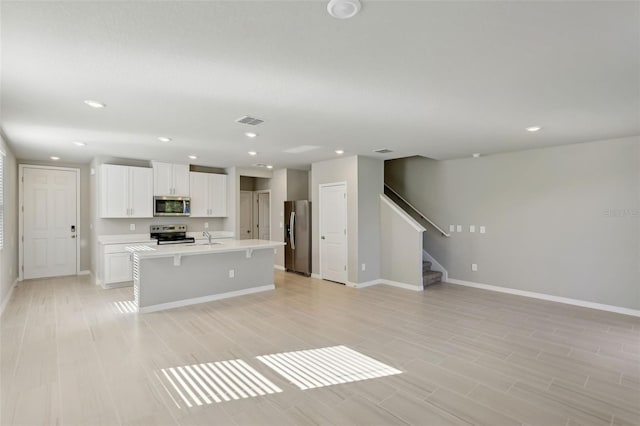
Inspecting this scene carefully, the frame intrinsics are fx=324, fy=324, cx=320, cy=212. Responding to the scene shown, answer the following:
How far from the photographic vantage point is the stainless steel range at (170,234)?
22.1 ft

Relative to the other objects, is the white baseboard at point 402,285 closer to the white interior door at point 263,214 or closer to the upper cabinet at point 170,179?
the white interior door at point 263,214

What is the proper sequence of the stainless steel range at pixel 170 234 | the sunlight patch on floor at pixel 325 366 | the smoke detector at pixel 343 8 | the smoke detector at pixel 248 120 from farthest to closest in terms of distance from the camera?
the stainless steel range at pixel 170 234
the smoke detector at pixel 248 120
the sunlight patch on floor at pixel 325 366
the smoke detector at pixel 343 8

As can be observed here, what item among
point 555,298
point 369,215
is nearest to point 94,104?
point 369,215

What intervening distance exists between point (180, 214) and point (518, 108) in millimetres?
6286

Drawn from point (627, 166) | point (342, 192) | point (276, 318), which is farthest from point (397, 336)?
point (627, 166)

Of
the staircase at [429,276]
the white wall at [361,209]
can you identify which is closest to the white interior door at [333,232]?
the white wall at [361,209]

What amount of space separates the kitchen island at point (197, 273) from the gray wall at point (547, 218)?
11.7 ft

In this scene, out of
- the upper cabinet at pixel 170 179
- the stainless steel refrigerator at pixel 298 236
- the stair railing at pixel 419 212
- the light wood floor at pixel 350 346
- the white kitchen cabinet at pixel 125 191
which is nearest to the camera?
the light wood floor at pixel 350 346

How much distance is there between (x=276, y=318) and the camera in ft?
14.2

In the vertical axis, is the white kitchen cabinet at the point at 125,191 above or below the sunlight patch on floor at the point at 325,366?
above

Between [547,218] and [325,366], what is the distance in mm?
4492

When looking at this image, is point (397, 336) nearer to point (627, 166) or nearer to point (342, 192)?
point (342, 192)

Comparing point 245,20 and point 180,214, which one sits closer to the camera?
point 245,20

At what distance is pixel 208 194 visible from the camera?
7406 millimetres
